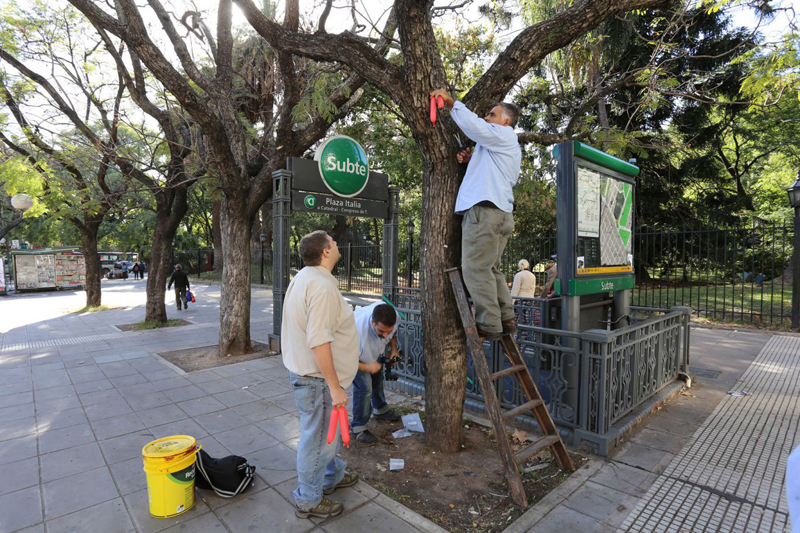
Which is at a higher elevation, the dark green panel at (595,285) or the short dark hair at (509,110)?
the short dark hair at (509,110)

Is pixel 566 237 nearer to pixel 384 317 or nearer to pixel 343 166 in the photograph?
pixel 384 317

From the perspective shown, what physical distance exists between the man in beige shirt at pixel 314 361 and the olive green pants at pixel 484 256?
0.99 m

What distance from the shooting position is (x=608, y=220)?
191 inches

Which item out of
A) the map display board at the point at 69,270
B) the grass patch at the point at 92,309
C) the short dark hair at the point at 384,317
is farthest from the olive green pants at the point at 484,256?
the map display board at the point at 69,270

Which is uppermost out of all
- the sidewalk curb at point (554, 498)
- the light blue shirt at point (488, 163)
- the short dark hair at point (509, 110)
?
the short dark hair at point (509, 110)

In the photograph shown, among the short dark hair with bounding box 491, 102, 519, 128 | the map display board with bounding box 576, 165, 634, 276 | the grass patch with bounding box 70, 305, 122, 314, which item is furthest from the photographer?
the grass patch with bounding box 70, 305, 122, 314

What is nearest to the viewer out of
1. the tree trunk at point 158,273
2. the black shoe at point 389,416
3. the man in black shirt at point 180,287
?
the black shoe at point 389,416

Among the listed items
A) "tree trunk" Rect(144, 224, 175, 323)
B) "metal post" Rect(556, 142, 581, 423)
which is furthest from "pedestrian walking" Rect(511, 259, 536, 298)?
"tree trunk" Rect(144, 224, 175, 323)

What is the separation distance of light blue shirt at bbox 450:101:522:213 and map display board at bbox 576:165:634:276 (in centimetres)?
137

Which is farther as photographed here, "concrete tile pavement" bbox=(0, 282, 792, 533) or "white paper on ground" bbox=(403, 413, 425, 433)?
"white paper on ground" bbox=(403, 413, 425, 433)

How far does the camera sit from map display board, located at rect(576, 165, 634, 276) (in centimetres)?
436

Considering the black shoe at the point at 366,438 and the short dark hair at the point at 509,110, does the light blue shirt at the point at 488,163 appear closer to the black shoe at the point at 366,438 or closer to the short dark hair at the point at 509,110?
the short dark hair at the point at 509,110

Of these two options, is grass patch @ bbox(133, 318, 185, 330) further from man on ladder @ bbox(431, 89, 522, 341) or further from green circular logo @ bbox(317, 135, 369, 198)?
man on ladder @ bbox(431, 89, 522, 341)

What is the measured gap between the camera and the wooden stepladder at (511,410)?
3.05 m
